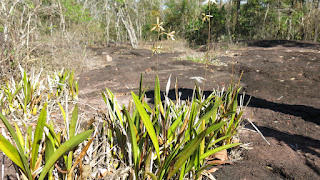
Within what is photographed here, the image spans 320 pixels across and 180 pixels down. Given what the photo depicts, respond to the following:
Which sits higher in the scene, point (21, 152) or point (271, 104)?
point (21, 152)

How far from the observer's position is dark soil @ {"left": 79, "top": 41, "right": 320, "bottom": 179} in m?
1.70

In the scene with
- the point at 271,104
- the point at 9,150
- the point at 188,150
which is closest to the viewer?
the point at 9,150

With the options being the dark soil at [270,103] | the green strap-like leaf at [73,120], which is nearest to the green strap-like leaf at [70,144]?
the green strap-like leaf at [73,120]

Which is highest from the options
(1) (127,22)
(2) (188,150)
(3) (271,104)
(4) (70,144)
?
(1) (127,22)

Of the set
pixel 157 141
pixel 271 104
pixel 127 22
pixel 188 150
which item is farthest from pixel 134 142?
pixel 127 22

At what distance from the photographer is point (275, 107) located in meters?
3.11

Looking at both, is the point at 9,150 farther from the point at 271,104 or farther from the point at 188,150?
the point at 271,104

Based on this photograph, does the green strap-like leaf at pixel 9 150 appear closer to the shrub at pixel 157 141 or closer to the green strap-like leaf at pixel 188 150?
the shrub at pixel 157 141

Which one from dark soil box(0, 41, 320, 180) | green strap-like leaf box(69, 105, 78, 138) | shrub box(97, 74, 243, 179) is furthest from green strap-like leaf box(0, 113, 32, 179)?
dark soil box(0, 41, 320, 180)

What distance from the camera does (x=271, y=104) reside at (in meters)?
3.26

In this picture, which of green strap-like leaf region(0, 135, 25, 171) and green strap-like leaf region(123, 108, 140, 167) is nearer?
green strap-like leaf region(0, 135, 25, 171)

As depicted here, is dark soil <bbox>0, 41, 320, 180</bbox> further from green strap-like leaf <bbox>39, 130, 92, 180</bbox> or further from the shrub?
green strap-like leaf <bbox>39, 130, 92, 180</bbox>

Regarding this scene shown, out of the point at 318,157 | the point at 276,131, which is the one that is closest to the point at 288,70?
the point at 276,131

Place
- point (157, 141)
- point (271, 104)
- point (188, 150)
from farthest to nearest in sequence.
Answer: point (271, 104), point (157, 141), point (188, 150)
